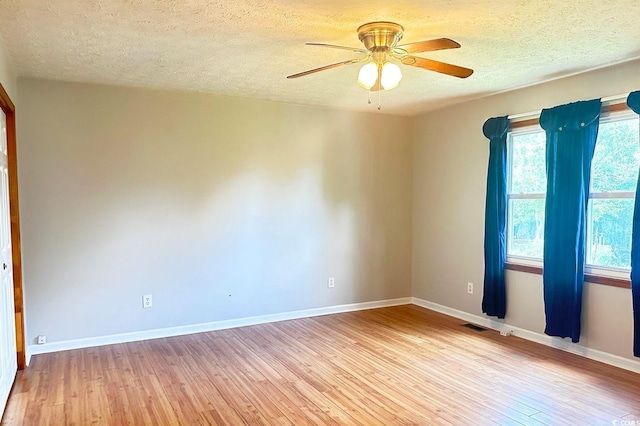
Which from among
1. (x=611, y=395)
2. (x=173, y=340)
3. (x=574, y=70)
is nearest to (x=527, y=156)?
(x=574, y=70)

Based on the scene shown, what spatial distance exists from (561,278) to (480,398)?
145cm

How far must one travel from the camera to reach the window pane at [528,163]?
418cm

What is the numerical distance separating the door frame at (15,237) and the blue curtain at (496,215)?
4.16 meters

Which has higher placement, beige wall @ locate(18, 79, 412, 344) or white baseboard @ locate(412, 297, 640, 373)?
beige wall @ locate(18, 79, 412, 344)

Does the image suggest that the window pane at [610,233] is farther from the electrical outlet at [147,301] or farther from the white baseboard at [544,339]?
the electrical outlet at [147,301]

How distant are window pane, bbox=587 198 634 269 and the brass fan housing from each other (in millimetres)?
2237

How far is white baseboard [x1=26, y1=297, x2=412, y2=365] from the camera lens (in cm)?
393

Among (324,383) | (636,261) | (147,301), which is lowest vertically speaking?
(324,383)

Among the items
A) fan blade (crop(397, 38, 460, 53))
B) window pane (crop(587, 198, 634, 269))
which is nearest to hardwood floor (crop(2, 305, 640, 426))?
window pane (crop(587, 198, 634, 269))

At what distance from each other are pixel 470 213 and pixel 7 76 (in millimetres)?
4343

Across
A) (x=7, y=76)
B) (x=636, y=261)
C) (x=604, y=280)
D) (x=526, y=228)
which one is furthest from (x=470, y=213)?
(x=7, y=76)

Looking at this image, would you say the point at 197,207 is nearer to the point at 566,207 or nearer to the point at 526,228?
the point at 526,228

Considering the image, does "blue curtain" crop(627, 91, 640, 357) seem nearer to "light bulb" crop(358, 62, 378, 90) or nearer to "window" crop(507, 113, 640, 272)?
"window" crop(507, 113, 640, 272)

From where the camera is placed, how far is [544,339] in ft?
13.3
